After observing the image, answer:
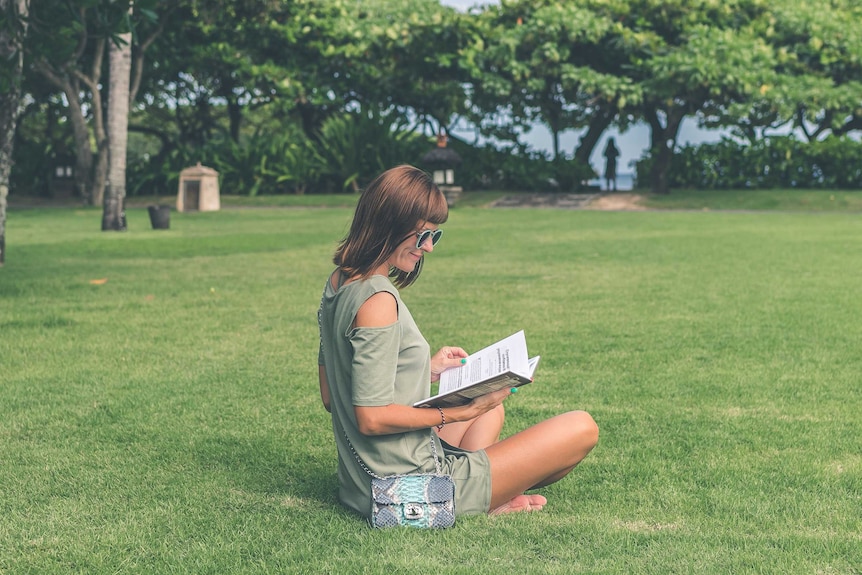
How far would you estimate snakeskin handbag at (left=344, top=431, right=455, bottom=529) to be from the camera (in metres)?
3.67

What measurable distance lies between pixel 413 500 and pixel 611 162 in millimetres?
31498

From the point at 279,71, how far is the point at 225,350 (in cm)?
2552

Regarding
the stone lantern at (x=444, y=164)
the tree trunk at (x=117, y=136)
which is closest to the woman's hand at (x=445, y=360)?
the tree trunk at (x=117, y=136)

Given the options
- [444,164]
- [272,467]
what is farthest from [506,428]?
[444,164]

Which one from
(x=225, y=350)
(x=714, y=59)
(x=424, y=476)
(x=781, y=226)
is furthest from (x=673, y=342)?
(x=714, y=59)

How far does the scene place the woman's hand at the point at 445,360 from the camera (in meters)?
3.91

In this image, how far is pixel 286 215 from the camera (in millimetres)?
25172

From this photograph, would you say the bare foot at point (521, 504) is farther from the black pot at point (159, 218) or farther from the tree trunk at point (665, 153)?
the tree trunk at point (665, 153)

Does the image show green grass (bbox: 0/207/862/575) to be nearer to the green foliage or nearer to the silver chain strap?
the silver chain strap

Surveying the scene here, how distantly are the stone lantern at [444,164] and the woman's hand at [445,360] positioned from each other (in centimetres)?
2506

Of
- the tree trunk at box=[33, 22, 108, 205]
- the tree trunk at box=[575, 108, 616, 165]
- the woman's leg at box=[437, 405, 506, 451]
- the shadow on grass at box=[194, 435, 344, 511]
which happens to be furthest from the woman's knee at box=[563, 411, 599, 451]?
the tree trunk at box=[575, 108, 616, 165]

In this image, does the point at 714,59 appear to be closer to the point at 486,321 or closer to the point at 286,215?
the point at 286,215

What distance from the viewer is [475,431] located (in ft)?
13.9

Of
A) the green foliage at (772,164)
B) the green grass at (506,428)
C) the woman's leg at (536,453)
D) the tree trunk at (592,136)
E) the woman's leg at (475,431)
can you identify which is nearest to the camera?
the green grass at (506,428)
